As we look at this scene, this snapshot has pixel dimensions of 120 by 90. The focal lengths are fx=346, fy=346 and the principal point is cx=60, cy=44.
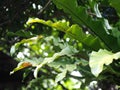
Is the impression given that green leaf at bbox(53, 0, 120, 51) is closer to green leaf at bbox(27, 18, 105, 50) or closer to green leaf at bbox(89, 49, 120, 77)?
green leaf at bbox(27, 18, 105, 50)

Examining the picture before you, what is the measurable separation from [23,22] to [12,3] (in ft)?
0.83

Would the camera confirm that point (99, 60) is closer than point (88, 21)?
Yes

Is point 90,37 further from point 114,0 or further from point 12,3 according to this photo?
point 12,3

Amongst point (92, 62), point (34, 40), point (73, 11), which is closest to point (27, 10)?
point (34, 40)

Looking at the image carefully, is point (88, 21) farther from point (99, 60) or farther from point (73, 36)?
point (99, 60)

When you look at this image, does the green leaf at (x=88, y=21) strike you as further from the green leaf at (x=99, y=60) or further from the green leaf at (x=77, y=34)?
the green leaf at (x=99, y=60)

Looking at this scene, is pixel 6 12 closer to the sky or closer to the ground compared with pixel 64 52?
closer to the sky

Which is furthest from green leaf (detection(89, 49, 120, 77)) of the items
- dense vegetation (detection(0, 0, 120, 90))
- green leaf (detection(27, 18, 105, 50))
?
green leaf (detection(27, 18, 105, 50))

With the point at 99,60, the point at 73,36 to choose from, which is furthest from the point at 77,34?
the point at 99,60

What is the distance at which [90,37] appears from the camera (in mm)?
1911

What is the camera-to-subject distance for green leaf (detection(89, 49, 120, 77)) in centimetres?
156

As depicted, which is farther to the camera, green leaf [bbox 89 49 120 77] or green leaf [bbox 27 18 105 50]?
green leaf [bbox 27 18 105 50]

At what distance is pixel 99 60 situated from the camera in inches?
63.8

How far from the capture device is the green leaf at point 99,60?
1.56m
